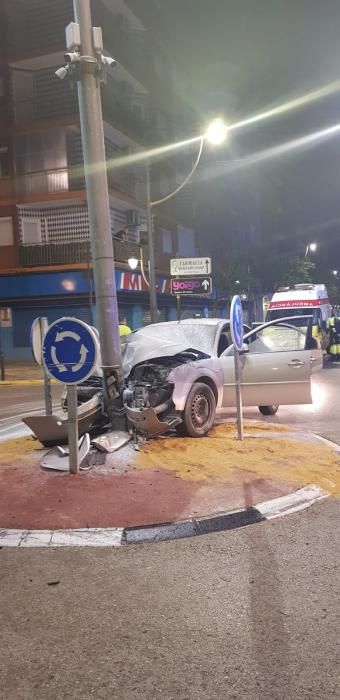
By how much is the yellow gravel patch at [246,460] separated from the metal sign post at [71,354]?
997 millimetres

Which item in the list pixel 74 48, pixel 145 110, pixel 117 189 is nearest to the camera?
pixel 74 48

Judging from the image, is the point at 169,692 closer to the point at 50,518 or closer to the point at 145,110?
the point at 50,518

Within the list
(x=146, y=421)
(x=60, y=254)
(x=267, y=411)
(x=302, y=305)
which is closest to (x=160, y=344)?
→ (x=146, y=421)

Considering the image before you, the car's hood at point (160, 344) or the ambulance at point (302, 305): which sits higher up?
the ambulance at point (302, 305)

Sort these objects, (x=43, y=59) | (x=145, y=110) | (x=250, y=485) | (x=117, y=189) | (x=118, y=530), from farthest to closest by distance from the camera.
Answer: (x=145, y=110) → (x=117, y=189) → (x=43, y=59) → (x=250, y=485) → (x=118, y=530)

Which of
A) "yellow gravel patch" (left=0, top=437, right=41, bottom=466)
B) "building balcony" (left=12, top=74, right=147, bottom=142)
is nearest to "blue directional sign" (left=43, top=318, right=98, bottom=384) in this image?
"yellow gravel patch" (left=0, top=437, right=41, bottom=466)

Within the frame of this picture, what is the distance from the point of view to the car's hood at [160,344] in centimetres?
740

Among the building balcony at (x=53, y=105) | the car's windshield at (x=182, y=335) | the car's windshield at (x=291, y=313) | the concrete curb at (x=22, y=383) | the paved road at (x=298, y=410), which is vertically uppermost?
the building balcony at (x=53, y=105)

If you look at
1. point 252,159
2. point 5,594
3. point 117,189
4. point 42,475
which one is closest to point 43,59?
point 117,189

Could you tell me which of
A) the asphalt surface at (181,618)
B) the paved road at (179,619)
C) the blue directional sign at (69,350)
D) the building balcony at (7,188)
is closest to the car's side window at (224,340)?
the blue directional sign at (69,350)

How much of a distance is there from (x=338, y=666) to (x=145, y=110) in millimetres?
34344

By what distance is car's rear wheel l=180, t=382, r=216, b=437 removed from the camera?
7.05m

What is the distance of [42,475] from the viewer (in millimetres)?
5430

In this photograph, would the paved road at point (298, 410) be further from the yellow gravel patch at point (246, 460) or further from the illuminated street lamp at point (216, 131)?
the illuminated street lamp at point (216, 131)
